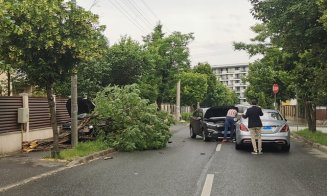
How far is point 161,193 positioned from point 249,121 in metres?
7.59

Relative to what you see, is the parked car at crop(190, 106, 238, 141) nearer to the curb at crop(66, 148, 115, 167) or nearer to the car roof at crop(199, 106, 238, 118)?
the car roof at crop(199, 106, 238, 118)

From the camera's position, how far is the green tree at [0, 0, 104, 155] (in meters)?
11.5

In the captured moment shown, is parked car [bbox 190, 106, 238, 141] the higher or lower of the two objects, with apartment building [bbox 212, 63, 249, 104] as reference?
lower

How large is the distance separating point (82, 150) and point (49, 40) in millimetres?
4187

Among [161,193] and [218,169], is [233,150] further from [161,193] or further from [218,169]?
[161,193]

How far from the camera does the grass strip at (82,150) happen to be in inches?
510

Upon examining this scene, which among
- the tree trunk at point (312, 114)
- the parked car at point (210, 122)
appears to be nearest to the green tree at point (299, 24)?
the parked car at point (210, 122)

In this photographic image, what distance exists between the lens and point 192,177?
9578mm

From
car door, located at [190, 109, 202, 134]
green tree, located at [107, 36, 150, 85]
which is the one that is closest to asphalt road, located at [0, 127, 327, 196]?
car door, located at [190, 109, 202, 134]

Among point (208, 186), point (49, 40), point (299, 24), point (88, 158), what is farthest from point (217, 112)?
point (208, 186)

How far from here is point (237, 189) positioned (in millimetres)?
8117

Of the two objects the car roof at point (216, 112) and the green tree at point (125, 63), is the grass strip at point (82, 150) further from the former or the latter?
the green tree at point (125, 63)

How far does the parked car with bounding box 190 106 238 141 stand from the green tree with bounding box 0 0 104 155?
8.45 metres

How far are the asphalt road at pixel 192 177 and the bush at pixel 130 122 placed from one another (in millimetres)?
2300
